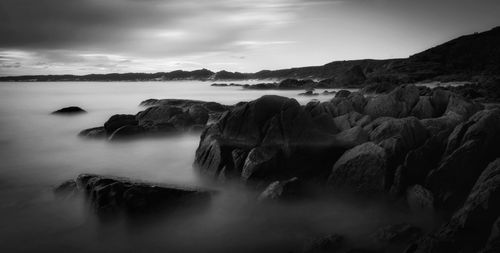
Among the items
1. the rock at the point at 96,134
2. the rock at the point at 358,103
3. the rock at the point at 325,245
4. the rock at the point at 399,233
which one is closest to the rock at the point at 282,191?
the rock at the point at 325,245

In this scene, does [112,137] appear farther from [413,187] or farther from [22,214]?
[413,187]

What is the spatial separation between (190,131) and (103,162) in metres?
5.21

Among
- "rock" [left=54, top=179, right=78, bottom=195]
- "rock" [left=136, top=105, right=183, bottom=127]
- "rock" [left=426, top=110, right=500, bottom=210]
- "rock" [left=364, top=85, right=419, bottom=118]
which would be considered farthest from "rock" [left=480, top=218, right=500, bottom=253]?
"rock" [left=136, top=105, right=183, bottom=127]

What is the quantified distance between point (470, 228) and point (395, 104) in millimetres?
8970

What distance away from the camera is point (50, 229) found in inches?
342

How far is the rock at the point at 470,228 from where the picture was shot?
5.77 metres

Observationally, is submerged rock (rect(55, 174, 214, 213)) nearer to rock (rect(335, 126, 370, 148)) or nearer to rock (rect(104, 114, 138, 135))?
rock (rect(335, 126, 370, 148))

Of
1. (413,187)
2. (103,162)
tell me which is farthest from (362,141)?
(103,162)

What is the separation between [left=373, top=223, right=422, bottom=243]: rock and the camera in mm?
6887

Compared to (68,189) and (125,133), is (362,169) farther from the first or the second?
(125,133)

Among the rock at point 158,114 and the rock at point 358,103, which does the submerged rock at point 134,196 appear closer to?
the rock at point 358,103

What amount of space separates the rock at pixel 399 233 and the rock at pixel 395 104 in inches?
298

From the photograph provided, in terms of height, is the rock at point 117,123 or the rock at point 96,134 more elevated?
the rock at point 117,123

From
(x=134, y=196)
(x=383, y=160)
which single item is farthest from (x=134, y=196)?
(x=383, y=160)
